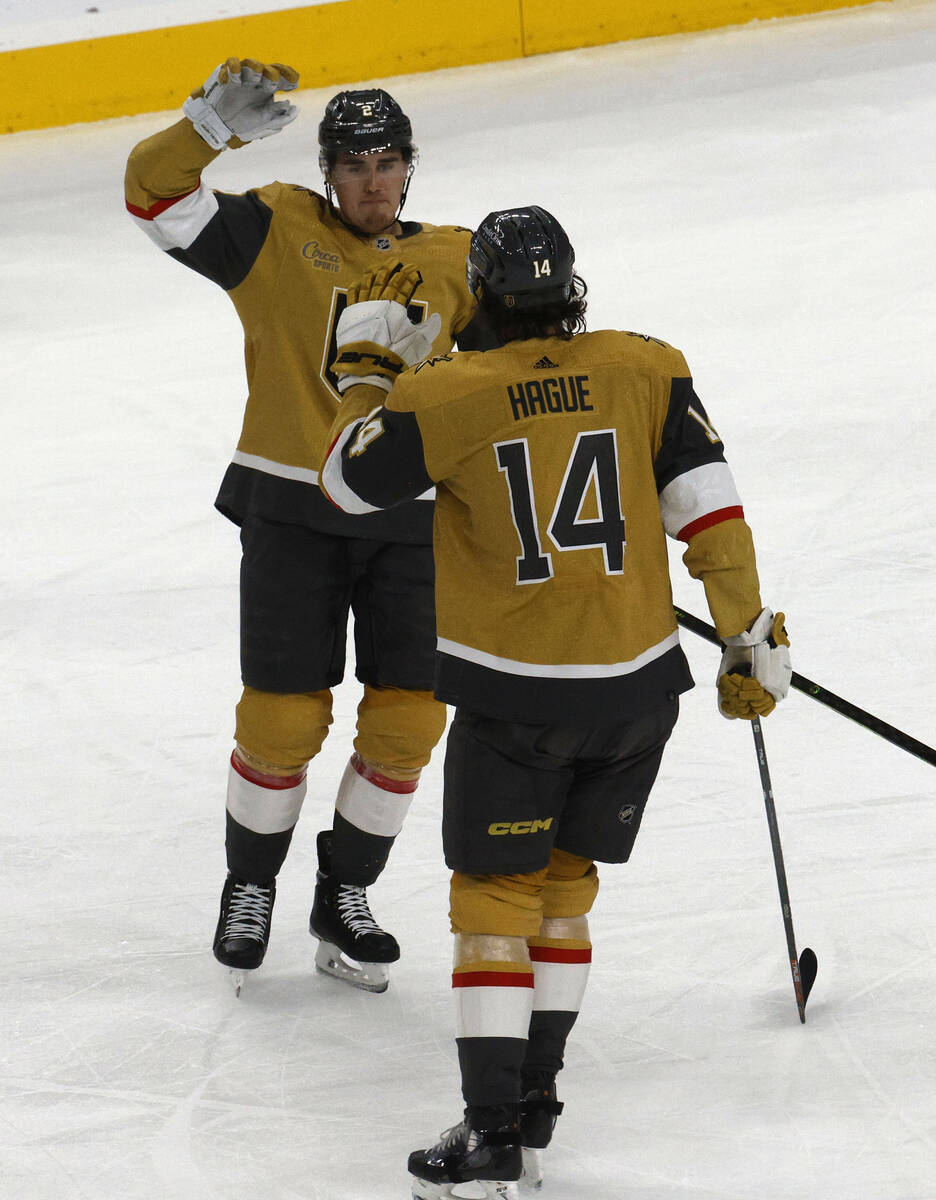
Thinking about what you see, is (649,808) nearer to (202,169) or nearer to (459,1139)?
(459,1139)

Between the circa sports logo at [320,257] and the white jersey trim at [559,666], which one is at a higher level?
the circa sports logo at [320,257]

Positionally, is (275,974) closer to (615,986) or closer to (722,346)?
(615,986)

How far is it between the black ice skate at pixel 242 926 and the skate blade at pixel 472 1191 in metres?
0.62

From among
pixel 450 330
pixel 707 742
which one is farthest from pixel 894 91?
pixel 450 330

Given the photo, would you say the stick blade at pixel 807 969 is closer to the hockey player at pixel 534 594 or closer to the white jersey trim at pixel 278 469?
the hockey player at pixel 534 594

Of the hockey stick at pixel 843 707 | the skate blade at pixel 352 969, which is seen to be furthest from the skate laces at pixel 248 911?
the hockey stick at pixel 843 707

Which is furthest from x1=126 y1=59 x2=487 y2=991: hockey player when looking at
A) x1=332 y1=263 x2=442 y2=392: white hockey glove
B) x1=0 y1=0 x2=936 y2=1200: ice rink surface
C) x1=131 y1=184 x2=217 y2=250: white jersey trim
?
x1=332 y1=263 x2=442 y2=392: white hockey glove

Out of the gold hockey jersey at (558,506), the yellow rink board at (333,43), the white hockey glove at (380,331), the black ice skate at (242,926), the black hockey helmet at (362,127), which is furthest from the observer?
the yellow rink board at (333,43)

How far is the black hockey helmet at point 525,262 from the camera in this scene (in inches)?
76.9

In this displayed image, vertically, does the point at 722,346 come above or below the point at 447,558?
below

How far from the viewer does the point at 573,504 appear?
1.95 metres

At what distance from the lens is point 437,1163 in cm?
202

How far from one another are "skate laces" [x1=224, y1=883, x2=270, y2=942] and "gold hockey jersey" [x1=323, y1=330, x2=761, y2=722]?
0.72 metres

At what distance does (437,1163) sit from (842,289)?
12.7 ft
